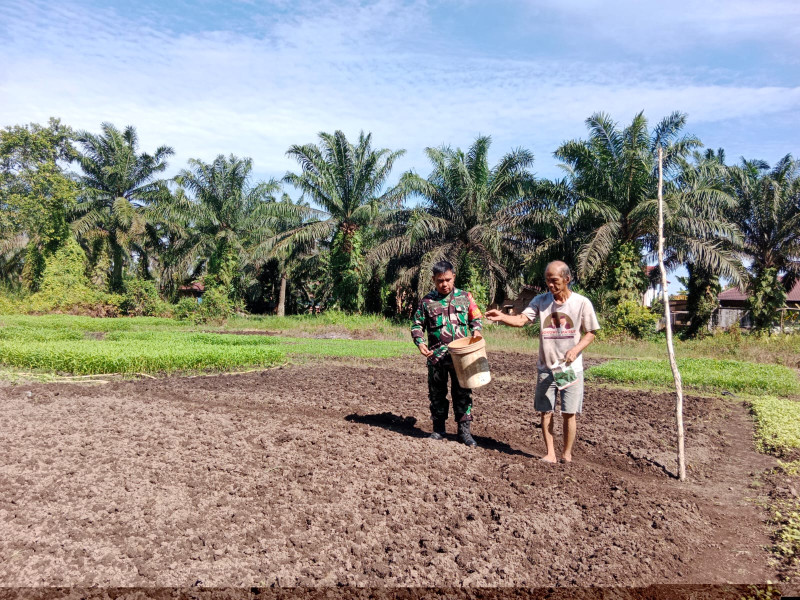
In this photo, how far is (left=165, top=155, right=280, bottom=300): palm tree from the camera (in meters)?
29.3

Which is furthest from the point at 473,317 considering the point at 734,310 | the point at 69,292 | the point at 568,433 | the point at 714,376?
the point at 69,292

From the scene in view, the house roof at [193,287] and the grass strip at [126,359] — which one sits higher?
the house roof at [193,287]

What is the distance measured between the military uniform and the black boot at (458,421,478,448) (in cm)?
2

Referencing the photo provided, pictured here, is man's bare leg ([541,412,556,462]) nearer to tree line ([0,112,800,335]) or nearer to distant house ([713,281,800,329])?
tree line ([0,112,800,335])

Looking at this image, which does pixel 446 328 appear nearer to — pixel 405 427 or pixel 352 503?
pixel 405 427

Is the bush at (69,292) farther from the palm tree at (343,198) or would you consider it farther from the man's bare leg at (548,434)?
the man's bare leg at (548,434)

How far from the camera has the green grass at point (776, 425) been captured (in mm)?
5902

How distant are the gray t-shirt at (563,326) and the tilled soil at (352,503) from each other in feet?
2.91

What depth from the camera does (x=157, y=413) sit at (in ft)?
20.2

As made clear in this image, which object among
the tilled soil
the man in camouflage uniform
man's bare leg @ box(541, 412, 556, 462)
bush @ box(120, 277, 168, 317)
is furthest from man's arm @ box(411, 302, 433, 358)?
bush @ box(120, 277, 168, 317)

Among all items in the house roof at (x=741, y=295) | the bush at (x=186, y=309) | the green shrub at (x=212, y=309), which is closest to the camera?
the green shrub at (x=212, y=309)

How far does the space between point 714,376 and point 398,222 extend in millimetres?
16158

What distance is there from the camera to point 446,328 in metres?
5.26

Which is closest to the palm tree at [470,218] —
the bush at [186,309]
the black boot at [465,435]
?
the bush at [186,309]
